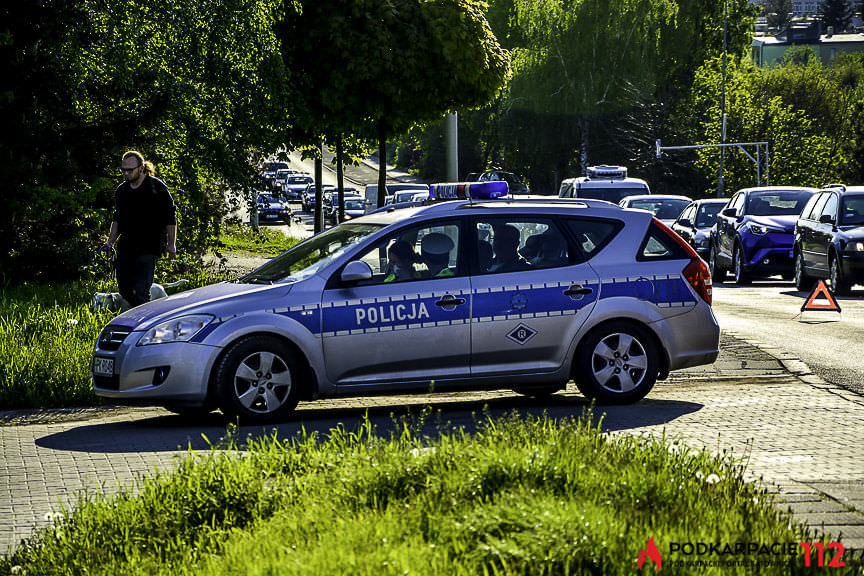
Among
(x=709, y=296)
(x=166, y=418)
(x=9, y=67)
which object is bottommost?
(x=166, y=418)

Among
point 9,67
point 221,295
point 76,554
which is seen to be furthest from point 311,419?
point 9,67

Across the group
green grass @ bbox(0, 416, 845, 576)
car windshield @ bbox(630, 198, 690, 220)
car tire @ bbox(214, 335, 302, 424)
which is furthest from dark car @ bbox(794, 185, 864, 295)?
green grass @ bbox(0, 416, 845, 576)

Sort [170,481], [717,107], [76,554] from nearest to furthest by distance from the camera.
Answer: [76,554] < [170,481] < [717,107]

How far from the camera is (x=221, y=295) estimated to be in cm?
871

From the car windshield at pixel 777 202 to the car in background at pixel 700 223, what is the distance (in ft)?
8.90

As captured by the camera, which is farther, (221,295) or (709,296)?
(709,296)

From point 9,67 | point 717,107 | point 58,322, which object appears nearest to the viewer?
point 58,322

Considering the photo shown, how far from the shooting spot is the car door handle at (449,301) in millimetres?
8836

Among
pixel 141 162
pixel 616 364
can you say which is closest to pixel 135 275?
pixel 141 162

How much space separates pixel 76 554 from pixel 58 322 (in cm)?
678

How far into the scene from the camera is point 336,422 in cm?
852

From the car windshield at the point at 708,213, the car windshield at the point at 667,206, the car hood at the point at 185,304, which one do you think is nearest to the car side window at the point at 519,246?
the car hood at the point at 185,304

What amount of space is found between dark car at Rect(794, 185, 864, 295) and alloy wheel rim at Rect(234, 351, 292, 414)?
13.9 m

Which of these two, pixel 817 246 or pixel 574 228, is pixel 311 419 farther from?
pixel 817 246
